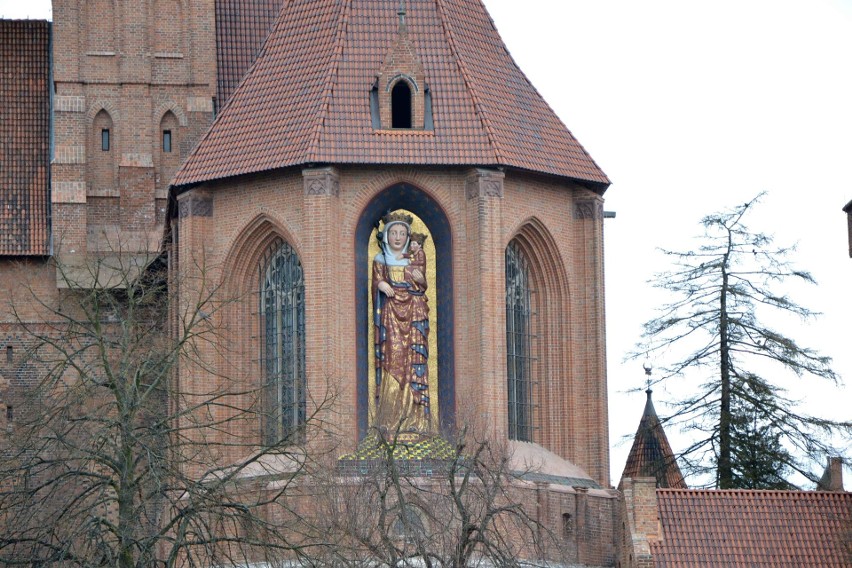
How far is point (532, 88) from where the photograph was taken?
56469mm

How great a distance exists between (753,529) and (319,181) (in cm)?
1066

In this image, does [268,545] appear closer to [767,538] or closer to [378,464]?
[378,464]

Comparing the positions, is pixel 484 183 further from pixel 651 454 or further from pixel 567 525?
pixel 651 454

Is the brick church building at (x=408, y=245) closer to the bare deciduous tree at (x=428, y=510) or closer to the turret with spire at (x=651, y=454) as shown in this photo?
the bare deciduous tree at (x=428, y=510)

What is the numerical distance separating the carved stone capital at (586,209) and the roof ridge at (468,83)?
285 centimetres

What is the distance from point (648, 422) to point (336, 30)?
10.6 meters

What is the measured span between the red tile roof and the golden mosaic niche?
8.65 m

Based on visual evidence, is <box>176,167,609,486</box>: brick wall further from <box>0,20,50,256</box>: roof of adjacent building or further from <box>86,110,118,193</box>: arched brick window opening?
<box>0,20,50,256</box>: roof of adjacent building

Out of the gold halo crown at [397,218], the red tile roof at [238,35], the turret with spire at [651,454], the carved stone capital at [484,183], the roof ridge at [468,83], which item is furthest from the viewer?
the red tile roof at [238,35]

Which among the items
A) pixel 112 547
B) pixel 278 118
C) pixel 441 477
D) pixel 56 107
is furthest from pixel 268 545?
pixel 56 107

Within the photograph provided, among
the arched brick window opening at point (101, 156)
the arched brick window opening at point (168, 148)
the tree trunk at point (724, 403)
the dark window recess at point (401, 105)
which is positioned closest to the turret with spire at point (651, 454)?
the tree trunk at point (724, 403)

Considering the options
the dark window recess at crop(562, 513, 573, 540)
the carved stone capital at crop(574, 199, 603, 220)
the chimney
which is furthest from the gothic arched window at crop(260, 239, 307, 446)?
the chimney

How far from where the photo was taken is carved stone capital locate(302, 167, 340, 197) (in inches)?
2073

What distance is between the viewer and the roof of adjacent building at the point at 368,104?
53219mm
